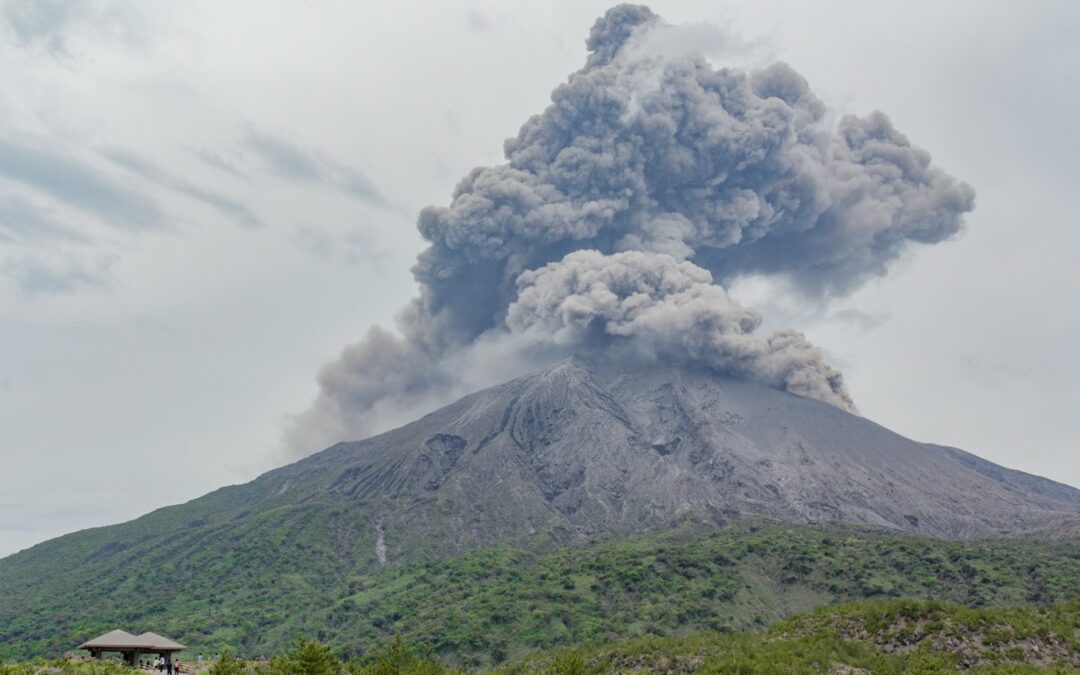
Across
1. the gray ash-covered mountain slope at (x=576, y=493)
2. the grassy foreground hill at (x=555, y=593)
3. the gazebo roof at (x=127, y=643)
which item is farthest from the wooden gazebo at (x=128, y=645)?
the gray ash-covered mountain slope at (x=576, y=493)

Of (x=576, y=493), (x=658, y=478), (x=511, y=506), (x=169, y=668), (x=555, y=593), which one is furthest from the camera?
(x=576, y=493)

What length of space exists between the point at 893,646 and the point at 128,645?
46716mm

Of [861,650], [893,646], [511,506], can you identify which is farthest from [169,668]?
[511,506]

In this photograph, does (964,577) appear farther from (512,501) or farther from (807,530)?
(512,501)

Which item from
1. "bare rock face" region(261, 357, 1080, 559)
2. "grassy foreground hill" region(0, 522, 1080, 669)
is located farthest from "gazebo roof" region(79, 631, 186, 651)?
"bare rock face" region(261, 357, 1080, 559)

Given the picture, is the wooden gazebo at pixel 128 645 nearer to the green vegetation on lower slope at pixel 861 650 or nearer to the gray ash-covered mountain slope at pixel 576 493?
the green vegetation on lower slope at pixel 861 650

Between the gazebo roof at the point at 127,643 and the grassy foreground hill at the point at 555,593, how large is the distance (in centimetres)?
4320

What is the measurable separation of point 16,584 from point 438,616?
97.1 m

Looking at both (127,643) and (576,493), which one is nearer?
(127,643)

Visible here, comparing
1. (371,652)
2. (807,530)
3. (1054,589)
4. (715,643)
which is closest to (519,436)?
(807,530)

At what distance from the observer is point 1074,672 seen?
43.8 metres

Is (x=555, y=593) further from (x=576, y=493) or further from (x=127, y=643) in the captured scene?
(x=576, y=493)

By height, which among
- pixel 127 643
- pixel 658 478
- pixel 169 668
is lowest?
pixel 169 668

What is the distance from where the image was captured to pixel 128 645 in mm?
47906
